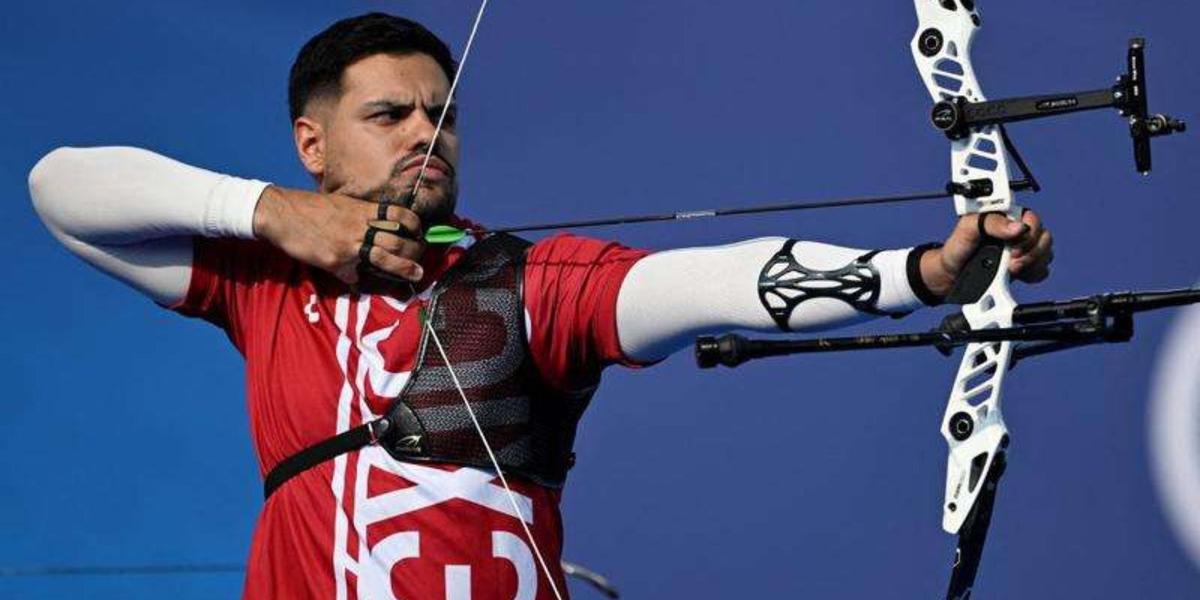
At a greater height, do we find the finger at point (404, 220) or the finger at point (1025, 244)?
the finger at point (404, 220)

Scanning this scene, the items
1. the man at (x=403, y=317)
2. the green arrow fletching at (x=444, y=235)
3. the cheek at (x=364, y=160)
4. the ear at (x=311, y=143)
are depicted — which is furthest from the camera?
the ear at (x=311, y=143)

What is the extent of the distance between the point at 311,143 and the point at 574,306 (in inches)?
19.5

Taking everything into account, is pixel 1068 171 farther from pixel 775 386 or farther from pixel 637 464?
pixel 637 464

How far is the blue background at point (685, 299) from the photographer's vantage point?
2076 mm

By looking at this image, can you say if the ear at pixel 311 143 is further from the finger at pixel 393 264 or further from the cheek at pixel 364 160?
the finger at pixel 393 264

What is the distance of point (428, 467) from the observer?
160 centimetres

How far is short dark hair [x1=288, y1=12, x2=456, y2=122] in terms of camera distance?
1829 millimetres

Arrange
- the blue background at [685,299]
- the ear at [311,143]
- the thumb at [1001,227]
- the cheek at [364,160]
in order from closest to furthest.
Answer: the thumb at [1001,227] < the cheek at [364,160] < the ear at [311,143] < the blue background at [685,299]

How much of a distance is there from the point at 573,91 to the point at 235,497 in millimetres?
1152

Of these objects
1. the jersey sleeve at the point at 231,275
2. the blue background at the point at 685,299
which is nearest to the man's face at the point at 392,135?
the jersey sleeve at the point at 231,275

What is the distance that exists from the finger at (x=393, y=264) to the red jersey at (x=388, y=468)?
50 millimetres

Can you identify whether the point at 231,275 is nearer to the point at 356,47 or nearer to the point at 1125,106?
the point at 356,47

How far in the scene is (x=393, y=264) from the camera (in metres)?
→ 1.62

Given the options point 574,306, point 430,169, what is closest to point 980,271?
point 574,306
